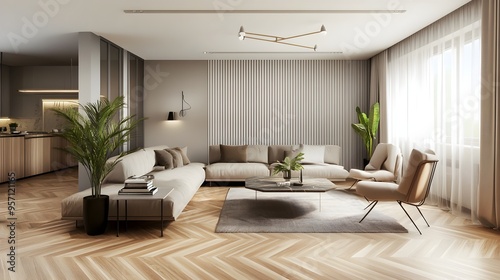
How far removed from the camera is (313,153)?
7.48 m

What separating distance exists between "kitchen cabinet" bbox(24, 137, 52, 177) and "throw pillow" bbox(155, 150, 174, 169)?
11.1 feet

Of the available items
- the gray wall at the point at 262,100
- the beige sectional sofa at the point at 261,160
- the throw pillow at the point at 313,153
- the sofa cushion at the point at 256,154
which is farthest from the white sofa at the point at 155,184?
the throw pillow at the point at 313,153

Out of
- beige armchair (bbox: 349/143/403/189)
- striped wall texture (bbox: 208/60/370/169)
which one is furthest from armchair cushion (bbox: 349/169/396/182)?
striped wall texture (bbox: 208/60/370/169)

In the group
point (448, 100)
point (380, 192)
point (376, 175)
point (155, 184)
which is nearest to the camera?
point (380, 192)

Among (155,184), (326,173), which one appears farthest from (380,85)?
(155,184)

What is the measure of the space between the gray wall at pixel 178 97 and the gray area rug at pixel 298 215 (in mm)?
2561

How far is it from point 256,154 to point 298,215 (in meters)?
3.11

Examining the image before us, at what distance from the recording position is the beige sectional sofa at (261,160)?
690 centimetres

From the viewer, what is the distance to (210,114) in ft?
27.0

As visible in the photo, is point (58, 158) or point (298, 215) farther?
point (58, 158)

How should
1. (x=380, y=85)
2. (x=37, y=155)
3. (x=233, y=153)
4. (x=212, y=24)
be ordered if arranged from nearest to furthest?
(x=212, y=24)
(x=380, y=85)
(x=233, y=153)
(x=37, y=155)

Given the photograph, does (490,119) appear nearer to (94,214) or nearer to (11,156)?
(94,214)

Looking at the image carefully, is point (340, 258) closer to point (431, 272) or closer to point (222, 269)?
point (431, 272)

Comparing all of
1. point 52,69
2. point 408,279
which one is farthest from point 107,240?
point 52,69
